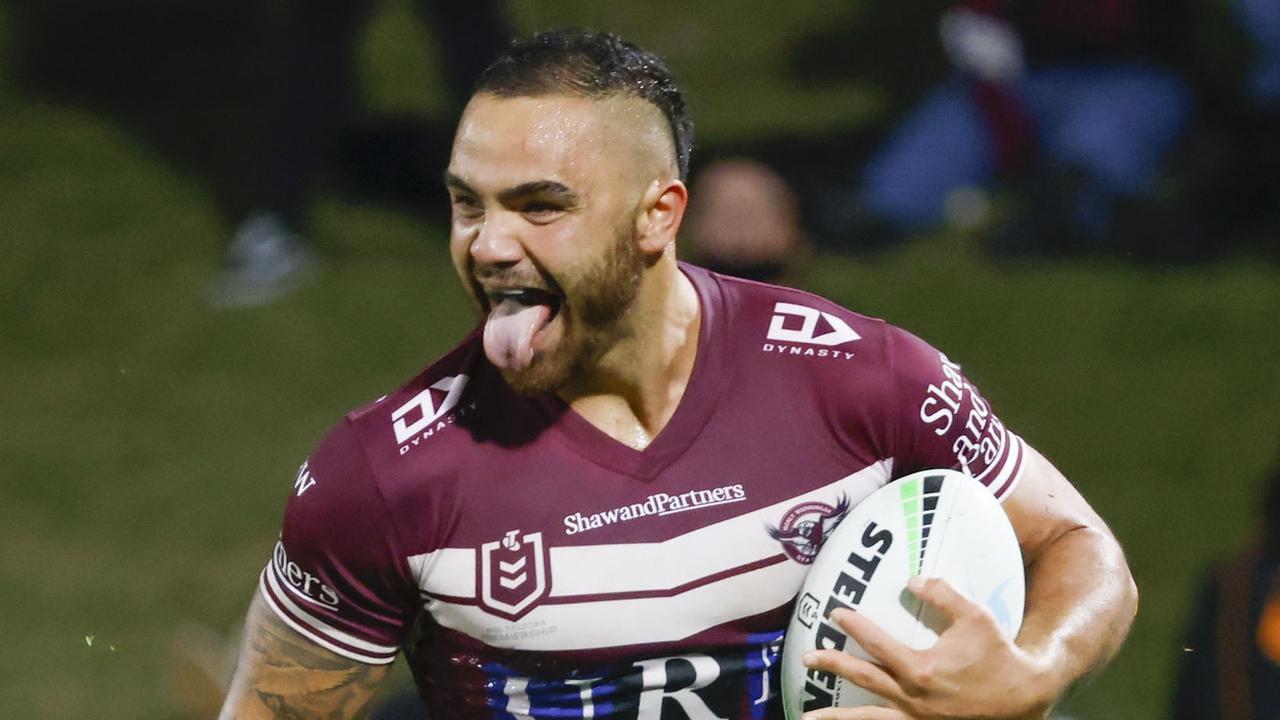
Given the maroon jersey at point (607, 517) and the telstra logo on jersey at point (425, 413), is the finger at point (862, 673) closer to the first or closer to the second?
Result: the maroon jersey at point (607, 517)

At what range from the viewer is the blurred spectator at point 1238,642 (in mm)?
4402

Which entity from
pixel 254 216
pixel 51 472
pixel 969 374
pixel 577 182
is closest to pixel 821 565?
pixel 577 182

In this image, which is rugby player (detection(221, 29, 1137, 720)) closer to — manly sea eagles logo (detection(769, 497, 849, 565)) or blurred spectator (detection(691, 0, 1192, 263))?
manly sea eagles logo (detection(769, 497, 849, 565))

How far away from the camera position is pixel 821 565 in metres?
3.09

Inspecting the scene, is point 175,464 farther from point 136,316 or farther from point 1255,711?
point 1255,711

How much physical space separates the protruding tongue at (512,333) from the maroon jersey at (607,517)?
185 millimetres

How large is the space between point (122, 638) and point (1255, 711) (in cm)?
363

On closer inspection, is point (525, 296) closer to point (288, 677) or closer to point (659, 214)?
point (659, 214)

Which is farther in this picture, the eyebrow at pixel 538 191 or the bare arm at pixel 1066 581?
the bare arm at pixel 1066 581

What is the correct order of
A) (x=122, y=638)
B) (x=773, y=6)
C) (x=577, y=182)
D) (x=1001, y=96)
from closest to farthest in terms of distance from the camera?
(x=577, y=182)
(x=122, y=638)
(x=1001, y=96)
(x=773, y=6)

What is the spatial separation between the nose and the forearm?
0.99 metres

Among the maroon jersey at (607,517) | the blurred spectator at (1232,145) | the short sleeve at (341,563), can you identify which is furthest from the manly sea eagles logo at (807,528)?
the blurred spectator at (1232,145)

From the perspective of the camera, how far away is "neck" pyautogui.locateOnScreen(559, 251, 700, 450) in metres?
3.16

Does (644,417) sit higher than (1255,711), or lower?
higher
